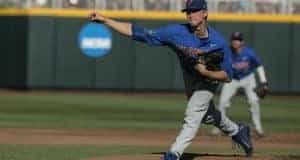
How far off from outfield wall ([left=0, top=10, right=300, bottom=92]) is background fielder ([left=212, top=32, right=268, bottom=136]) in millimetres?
12836

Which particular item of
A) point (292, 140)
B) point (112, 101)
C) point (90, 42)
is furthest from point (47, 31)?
point (292, 140)

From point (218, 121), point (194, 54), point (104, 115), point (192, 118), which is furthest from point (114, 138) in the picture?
point (104, 115)

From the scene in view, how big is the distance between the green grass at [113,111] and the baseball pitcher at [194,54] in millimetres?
7496

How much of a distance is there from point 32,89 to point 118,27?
65.4 feet

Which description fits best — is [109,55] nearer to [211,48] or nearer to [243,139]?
[243,139]

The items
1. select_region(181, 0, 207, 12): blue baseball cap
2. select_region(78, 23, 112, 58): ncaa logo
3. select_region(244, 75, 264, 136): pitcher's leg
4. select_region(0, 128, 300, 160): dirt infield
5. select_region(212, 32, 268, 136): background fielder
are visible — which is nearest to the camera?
select_region(181, 0, 207, 12): blue baseball cap

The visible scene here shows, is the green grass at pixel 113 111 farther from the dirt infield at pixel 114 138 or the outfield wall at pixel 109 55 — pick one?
the dirt infield at pixel 114 138

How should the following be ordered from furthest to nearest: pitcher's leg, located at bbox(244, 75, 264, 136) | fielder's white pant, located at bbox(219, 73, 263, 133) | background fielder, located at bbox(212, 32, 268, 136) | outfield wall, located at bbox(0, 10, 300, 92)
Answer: outfield wall, located at bbox(0, 10, 300, 92)
fielder's white pant, located at bbox(219, 73, 263, 133)
pitcher's leg, located at bbox(244, 75, 264, 136)
background fielder, located at bbox(212, 32, 268, 136)

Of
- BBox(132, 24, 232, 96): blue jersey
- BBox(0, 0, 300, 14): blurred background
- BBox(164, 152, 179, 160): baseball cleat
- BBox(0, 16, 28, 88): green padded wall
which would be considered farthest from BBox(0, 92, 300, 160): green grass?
BBox(0, 0, 300, 14): blurred background

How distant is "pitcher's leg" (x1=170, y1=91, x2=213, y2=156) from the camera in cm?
1025

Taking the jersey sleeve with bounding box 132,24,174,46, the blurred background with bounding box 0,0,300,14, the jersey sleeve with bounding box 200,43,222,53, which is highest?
the jersey sleeve with bounding box 132,24,174,46

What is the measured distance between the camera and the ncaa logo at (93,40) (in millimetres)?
29812

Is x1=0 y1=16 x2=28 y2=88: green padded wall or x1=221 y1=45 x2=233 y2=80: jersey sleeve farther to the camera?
x1=0 y1=16 x2=28 y2=88: green padded wall

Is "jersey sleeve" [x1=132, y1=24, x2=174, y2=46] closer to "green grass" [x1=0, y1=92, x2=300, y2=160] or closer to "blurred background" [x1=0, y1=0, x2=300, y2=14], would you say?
"green grass" [x1=0, y1=92, x2=300, y2=160]
